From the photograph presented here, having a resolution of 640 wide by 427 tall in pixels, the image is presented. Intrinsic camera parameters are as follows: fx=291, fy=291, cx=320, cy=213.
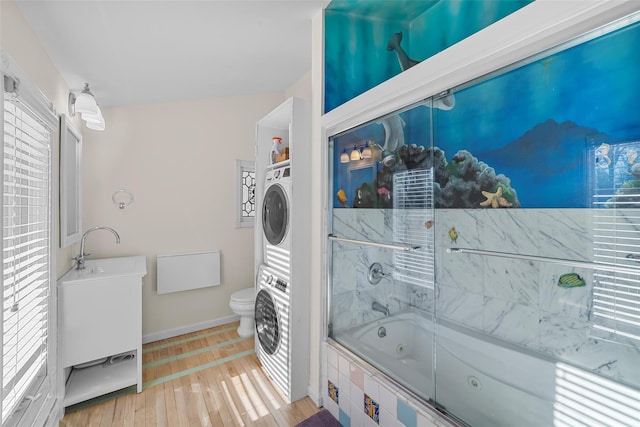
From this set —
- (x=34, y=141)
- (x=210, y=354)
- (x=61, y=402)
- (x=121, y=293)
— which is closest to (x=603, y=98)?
(x=34, y=141)

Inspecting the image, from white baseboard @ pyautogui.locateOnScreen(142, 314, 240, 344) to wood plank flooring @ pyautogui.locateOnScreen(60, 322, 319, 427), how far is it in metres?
0.24

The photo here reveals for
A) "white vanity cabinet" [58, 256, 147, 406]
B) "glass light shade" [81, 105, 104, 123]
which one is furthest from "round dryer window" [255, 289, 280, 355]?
"glass light shade" [81, 105, 104, 123]

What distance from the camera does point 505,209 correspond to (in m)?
1.98

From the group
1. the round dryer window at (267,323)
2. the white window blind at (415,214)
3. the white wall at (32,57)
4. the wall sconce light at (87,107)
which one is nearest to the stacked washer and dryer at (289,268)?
the round dryer window at (267,323)

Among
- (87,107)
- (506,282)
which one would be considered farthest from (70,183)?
(506,282)

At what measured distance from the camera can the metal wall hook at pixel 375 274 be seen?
2.13 m

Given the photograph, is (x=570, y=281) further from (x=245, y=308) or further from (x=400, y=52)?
(x=245, y=308)

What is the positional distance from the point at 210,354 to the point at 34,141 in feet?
6.94

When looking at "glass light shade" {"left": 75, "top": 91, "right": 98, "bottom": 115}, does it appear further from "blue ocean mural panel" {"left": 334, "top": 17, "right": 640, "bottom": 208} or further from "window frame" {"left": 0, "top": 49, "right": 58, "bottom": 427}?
"blue ocean mural panel" {"left": 334, "top": 17, "right": 640, "bottom": 208}

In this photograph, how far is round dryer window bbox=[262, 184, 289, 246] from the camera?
7.08 feet

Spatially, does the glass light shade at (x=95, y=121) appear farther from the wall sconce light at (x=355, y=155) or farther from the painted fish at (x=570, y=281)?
the painted fish at (x=570, y=281)

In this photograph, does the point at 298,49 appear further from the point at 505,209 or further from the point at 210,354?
the point at 210,354

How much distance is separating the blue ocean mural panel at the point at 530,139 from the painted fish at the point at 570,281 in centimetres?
42

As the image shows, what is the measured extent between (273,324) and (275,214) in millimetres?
852
